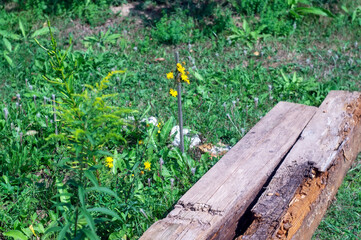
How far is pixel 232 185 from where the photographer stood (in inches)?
122

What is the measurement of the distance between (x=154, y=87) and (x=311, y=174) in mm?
2650

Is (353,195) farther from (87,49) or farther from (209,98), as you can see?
(87,49)

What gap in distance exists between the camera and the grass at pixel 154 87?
3.42 metres

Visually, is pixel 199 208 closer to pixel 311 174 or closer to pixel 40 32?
pixel 311 174

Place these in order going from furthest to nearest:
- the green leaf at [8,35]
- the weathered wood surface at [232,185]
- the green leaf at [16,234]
Answer: the green leaf at [8,35], the green leaf at [16,234], the weathered wood surface at [232,185]

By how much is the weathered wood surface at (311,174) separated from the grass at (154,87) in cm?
36

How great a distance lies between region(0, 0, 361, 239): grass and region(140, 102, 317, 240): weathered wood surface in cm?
40

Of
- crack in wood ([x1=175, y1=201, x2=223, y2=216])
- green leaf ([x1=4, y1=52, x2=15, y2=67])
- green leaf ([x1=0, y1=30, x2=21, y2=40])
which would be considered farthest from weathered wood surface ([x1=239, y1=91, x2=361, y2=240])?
green leaf ([x1=0, y1=30, x2=21, y2=40])

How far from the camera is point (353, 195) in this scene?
3773 millimetres

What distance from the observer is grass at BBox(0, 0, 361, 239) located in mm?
3422

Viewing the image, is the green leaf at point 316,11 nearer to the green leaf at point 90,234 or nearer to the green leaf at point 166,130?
A: the green leaf at point 166,130

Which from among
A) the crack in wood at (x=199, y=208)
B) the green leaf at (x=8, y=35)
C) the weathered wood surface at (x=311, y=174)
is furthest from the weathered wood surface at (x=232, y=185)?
the green leaf at (x=8, y=35)

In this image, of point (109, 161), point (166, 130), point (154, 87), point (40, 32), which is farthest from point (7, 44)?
point (109, 161)

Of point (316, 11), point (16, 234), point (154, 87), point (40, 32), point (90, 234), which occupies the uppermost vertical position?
point (90, 234)
